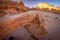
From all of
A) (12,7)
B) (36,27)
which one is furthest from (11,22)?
(36,27)

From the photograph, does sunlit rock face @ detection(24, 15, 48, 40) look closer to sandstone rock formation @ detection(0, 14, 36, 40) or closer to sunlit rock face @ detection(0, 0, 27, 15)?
sandstone rock formation @ detection(0, 14, 36, 40)

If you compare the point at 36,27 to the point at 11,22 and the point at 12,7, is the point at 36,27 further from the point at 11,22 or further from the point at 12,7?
the point at 12,7

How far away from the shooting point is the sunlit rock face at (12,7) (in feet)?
7.72

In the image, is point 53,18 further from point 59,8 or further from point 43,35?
point 43,35

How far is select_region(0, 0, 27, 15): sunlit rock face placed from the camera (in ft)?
7.72

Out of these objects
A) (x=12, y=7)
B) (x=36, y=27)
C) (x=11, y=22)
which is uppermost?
(x=12, y=7)

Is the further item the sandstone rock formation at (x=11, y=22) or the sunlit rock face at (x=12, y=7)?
the sunlit rock face at (x=12, y=7)

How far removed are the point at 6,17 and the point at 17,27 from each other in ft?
1.02

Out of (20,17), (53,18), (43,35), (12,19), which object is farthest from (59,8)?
(12,19)

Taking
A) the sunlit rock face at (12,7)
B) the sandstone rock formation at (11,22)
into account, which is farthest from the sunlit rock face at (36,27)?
the sunlit rock face at (12,7)

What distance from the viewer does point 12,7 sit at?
7.84 ft

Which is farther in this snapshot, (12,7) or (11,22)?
(12,7)

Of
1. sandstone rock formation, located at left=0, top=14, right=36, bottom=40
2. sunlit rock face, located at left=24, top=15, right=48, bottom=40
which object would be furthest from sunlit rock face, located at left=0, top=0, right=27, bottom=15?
sunlit rock face, located at left=24, top=15, right=48, bottom=40

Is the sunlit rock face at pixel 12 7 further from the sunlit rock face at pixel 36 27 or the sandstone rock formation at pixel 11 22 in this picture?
the sunlit rock face at pixel 36 27
